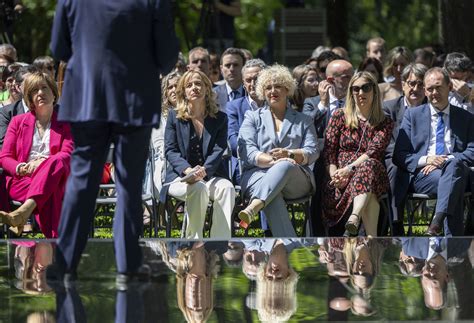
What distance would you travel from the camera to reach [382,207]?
1173 centimetres

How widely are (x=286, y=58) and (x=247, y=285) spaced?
1267 centimetres

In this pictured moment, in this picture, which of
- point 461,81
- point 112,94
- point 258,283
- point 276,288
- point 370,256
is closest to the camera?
point 112,94

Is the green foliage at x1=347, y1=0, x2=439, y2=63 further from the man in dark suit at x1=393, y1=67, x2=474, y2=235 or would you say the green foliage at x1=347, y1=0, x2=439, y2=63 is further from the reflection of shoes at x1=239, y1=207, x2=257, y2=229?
the reflection of shoes at x1=239, y1=207, x2=257, y2=229

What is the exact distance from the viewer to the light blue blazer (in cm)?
1166

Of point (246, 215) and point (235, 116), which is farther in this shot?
point (235, 116)

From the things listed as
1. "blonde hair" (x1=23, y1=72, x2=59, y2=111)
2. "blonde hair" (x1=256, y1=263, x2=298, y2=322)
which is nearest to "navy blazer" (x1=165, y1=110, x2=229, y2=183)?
"blonde hair" (x1=23, y1=72, x2=59, y2=111)

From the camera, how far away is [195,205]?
11367mm

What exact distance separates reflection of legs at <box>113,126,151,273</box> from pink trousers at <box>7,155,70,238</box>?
10.7ft

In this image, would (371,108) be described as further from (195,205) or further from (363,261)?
(363,261)

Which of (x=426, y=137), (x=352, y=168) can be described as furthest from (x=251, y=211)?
(x=426, y=137)

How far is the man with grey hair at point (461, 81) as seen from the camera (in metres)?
13.1

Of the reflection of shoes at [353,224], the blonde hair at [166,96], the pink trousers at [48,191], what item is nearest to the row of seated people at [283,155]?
the reflection of shoes at [353,224]

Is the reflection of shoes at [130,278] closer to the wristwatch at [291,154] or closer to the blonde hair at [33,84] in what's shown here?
the blonde hair at [33,84]

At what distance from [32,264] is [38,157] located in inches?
98.5
